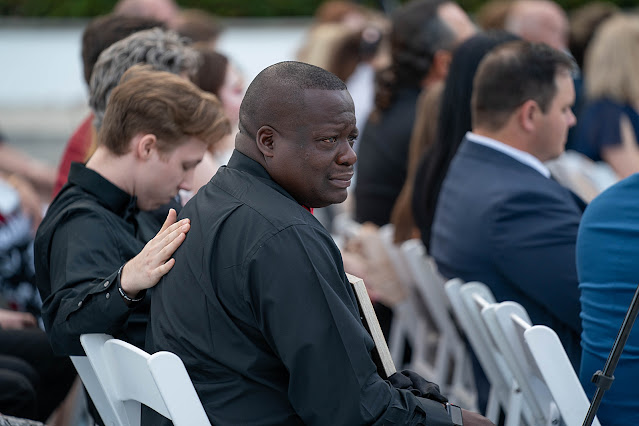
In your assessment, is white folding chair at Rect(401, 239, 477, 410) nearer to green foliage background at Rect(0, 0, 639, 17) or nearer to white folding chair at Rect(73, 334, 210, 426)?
white folding chair at Rect(73, 334, 210, 426)

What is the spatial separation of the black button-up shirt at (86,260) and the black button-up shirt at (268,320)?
332 millimetres

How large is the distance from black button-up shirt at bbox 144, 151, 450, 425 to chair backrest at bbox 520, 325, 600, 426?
491 millimetres

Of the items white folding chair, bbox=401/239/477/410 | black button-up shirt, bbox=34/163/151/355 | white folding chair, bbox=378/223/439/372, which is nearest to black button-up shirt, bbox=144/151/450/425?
black button-up shirt, bbox=34/163/151/355

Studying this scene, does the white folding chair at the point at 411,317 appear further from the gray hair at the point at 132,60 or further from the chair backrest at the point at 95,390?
the chair backrest at the point at 95,390

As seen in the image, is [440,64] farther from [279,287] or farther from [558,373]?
[279,287]

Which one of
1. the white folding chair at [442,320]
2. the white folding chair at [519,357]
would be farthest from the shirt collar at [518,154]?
the white folding chair at [519,357]

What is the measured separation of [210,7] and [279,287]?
1445 cm

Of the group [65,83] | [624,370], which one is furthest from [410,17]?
[65,83]

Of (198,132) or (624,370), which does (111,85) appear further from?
(624,370)

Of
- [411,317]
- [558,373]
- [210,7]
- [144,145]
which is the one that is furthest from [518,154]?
[210,7]

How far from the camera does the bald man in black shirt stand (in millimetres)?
1860

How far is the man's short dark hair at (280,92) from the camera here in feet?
6.50

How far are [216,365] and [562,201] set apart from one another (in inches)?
67.0

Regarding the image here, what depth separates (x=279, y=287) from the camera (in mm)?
1849
